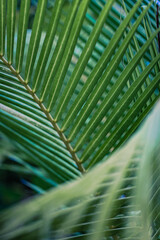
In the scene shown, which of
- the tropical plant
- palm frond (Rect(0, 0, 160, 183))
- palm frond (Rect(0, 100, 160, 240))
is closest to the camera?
palm frond (Rect(0, 100, 160, 240))

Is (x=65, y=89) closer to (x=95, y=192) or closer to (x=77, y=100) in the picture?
(x=77, y=100)

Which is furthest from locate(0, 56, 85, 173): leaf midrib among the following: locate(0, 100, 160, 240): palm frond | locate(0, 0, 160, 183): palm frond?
locate(0, 100, 160, 240): palm frond

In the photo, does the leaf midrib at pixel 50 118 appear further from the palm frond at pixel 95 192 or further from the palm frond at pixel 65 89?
the palm frond at pixel 95 192

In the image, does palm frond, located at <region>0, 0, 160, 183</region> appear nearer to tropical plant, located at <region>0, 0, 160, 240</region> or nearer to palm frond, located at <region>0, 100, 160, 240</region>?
tropical plant, located at <region>0, 0, 160, 240</region>

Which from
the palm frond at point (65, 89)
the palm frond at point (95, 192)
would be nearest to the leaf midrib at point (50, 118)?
the palm frond at point (65, 89)

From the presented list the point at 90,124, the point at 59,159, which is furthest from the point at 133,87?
the point at 59,159

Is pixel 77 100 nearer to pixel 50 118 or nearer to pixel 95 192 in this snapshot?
pixel 50 118

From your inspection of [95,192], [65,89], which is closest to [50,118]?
[65,89]

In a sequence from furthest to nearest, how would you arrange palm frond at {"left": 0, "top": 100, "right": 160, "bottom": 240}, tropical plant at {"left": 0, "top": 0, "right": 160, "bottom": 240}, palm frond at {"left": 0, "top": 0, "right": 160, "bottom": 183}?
palm frond at {"left": 0, "top": 0, "right": 160, "bottom": 183} < tropical plant at {"left": 0, "top": 0, "right": 160, "bottom": 240} < palm frond at {"left": 0, "top": 100, "right": 160, "bottom": 240}

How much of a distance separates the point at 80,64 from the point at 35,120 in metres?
0.14

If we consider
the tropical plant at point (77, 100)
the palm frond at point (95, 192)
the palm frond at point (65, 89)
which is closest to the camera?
the palm frond at point (95, 192)

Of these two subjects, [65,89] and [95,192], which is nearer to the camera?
[95,192]

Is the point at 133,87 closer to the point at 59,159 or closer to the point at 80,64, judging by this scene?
the point at 80,64

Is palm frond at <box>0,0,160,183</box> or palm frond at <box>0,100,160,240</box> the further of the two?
palm frond at <box>0,0,160,183</box>
